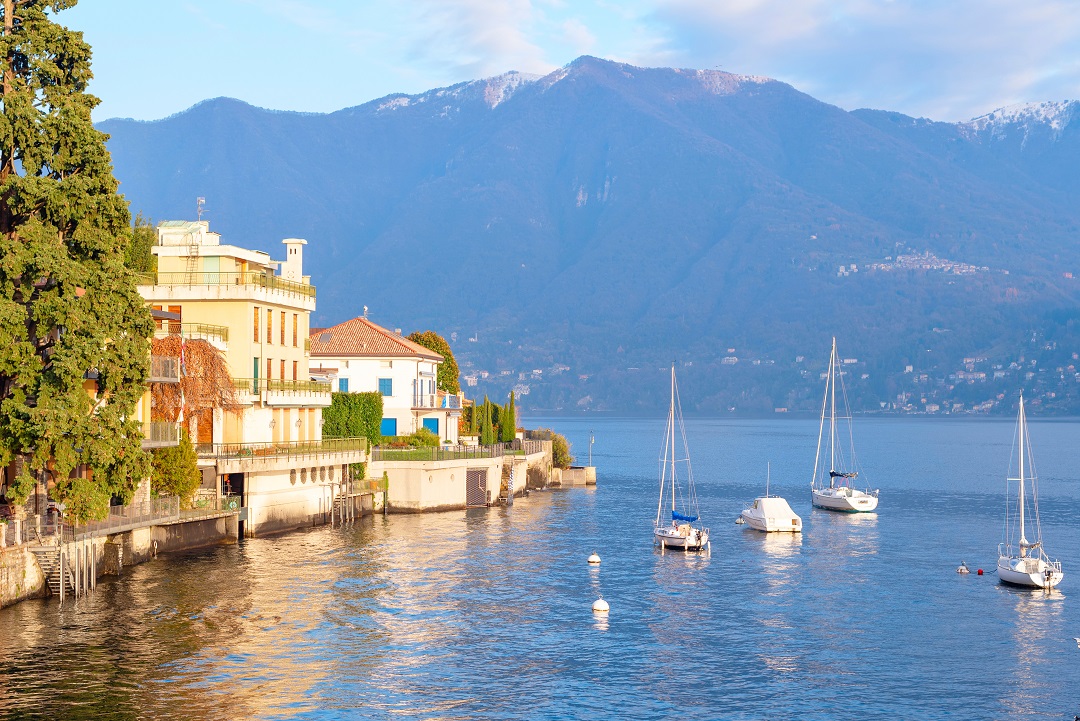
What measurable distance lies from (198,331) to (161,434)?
1202cm

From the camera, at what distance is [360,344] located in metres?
122

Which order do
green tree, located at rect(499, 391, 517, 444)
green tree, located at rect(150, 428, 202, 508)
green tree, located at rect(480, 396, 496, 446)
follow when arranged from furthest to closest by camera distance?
green tree, located at rect(499, 391, 517, 444), green tree, located at rect(480, 396, 496, 446), green tree, located at rect(150, 428, 202, 508)

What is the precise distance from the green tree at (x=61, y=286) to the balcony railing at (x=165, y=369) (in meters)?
11.8

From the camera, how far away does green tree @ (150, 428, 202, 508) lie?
239ft

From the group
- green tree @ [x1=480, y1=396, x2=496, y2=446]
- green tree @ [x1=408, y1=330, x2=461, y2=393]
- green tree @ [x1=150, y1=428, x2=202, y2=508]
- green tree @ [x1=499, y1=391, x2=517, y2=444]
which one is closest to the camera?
green tree @ [x1=150, y1=428, x2=202, y2=508]

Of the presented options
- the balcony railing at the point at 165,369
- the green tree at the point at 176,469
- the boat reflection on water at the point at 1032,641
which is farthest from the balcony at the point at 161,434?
the boat reflection on water at the point at 1032,641

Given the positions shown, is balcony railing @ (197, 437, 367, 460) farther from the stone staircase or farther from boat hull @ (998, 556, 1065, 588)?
boat hull @ (998, 556, 1065, 588)

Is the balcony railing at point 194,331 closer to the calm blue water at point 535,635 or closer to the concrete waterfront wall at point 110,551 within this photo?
the concrete waterfront wall at point 110,551

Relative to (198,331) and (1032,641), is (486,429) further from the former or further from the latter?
(1032,641)

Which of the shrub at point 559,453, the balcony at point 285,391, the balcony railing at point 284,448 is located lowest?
the shrub at point 559,453

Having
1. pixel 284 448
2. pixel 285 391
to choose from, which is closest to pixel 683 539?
pixel 284 448

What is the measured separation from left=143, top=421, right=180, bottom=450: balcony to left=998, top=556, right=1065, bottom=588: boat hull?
48144 millimetres

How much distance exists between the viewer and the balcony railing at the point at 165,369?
234 feet

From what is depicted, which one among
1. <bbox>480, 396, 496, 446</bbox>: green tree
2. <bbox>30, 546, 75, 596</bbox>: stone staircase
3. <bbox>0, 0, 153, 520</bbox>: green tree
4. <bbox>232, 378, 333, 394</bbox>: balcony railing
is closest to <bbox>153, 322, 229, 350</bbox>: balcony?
<bbox>232, 378, 333, 394</bbox>: balcony railing
